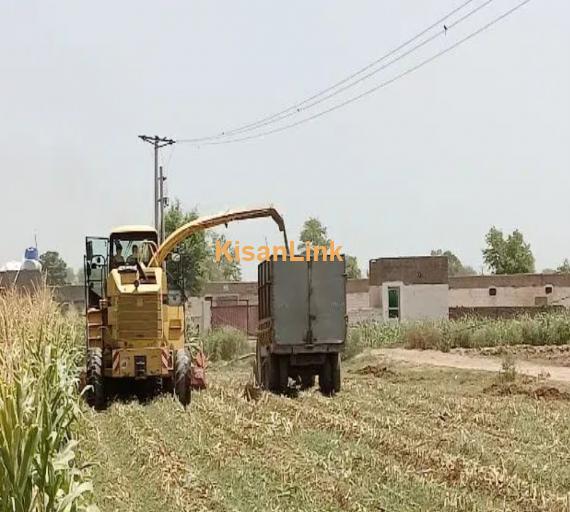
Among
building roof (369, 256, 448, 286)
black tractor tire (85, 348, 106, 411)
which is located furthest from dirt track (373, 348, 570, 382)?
building roof (369, 256, 448, 286)

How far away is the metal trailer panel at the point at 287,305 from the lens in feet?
64.2

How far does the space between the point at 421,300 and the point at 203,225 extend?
30.9 m

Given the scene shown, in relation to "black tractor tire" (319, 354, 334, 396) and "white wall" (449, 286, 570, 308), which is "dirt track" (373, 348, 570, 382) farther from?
"white wall" (449, 286, 570, 308)

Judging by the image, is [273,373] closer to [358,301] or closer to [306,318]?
[306,318]

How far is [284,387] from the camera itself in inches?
784

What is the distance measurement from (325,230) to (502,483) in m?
84.6

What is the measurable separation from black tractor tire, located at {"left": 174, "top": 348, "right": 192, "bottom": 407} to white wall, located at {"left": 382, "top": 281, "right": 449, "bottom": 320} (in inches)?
1283

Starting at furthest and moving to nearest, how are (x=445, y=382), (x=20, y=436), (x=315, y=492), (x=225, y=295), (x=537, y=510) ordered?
1. (x=225, y=295)
2. (x=445, y=382)
3. (x=315, y=492)
4. (x=537, y=510)
5. (x=20, y=436)

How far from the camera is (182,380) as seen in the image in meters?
17.7

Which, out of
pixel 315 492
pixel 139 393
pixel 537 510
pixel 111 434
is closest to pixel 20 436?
pixel 315 492

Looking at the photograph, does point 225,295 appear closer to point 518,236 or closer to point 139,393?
point 518,236

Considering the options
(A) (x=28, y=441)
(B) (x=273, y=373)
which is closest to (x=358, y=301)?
(B) (x=273, y=373)

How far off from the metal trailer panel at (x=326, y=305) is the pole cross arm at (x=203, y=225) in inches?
42.1

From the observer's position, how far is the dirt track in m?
25.1
